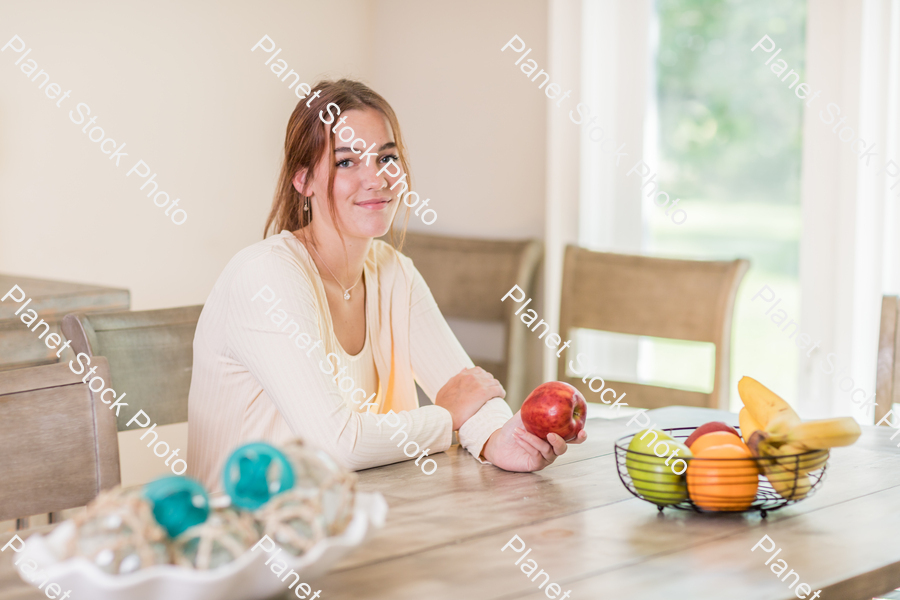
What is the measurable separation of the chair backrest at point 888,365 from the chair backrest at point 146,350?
1.29 meters

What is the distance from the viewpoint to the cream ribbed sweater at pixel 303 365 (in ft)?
4.44

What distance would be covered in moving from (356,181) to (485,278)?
1254mm

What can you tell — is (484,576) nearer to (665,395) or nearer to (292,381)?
(292,381)

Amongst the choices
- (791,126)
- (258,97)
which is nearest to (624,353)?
(791,126)


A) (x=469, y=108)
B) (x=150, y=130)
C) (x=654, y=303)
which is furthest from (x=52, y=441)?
(x=469, y=108)

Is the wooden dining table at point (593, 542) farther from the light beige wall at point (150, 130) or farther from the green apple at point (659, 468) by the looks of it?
the light beige wall at point (150, 130)

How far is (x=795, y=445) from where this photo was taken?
1062mm

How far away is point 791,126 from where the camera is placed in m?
→ 2.46

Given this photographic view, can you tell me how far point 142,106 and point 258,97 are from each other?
16.6 inches

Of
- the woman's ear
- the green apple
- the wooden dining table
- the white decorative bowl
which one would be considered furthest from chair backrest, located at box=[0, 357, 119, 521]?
the green apple

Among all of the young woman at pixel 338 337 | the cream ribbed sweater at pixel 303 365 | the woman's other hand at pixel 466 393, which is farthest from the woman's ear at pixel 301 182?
the woman's other hand at pixel 466 393

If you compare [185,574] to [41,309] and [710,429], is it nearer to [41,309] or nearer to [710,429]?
[710,429]

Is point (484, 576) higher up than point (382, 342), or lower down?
lower down

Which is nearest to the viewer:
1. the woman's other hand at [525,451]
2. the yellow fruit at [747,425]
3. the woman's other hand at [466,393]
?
the yellow fruit at [747,425]
